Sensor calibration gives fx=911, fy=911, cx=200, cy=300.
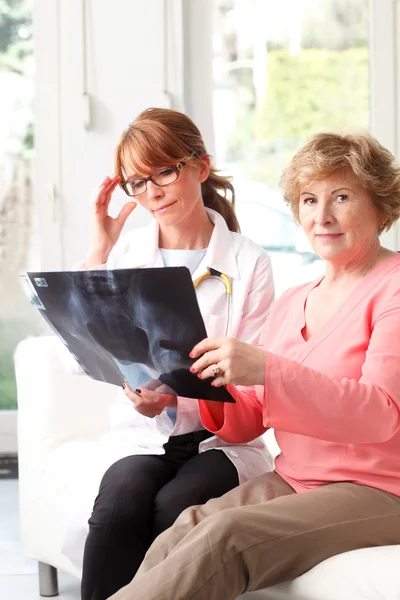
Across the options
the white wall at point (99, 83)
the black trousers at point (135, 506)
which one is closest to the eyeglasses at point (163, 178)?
the black trousers at point (135, 506)

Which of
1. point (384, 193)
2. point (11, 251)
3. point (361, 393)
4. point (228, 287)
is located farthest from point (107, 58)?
point (361, 393)

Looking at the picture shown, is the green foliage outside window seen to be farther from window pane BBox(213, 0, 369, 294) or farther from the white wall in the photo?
the white wall

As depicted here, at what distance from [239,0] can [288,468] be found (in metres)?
2.61

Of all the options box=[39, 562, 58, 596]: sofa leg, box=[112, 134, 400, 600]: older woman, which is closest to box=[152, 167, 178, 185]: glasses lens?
box=[112, 134, 400, 600]: older woman

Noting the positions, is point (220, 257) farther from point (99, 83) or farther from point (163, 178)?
point (99, 83)

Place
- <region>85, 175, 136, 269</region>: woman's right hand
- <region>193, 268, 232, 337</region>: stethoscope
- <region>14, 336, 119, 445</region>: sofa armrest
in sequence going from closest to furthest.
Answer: <region>193, 268, 232, 337</region>: stethoscope, <region>85, 175, 136, 269</region>: woman's right hand, <region>14, 336, 119, 445</region>: sofa armrest

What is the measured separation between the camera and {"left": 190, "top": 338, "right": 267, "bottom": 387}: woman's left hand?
150cm

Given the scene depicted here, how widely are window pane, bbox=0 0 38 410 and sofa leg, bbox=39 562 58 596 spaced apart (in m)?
1.54

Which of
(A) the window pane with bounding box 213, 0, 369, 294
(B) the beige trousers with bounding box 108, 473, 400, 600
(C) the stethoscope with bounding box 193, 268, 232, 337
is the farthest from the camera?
(A) the window pane with bounding box 213, 0, 369, 294

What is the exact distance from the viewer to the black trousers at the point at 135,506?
1.77 metres

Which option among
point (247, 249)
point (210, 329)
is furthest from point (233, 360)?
point (247, 249)

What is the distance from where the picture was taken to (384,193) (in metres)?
1.66

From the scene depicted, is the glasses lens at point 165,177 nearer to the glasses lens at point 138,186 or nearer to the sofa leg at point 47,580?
the glasses lens at point 138,186

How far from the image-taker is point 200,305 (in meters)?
2.06
